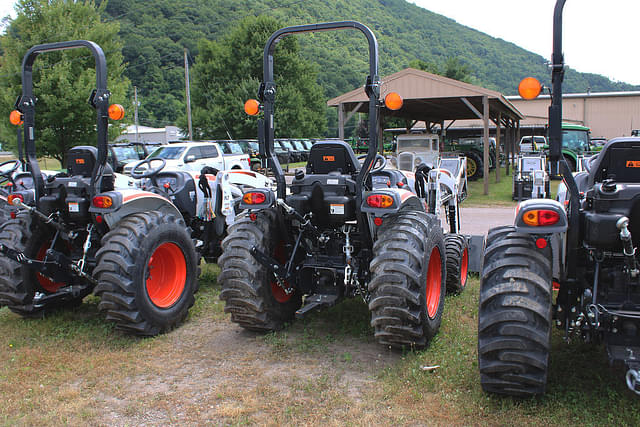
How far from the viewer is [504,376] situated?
135 inches

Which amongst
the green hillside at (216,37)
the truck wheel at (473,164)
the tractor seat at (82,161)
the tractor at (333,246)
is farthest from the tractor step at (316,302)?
the green hillside at (216,37)

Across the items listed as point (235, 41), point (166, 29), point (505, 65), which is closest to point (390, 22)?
point (505, 65)

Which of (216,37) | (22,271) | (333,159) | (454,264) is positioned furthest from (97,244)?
(216,37)

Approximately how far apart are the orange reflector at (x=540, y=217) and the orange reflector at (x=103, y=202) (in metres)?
3.78

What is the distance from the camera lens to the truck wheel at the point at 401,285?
14.1 feet

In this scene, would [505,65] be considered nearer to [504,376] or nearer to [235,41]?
[235,41]

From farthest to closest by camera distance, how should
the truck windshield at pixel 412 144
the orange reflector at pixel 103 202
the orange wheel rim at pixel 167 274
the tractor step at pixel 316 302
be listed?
the truck windshield at pixel 412 144, the orange wheel rim at pixel 167 274, the orange reflector at pixel 103 202, the tractor step at pixel 316 302

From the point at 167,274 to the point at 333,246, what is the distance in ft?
6.38

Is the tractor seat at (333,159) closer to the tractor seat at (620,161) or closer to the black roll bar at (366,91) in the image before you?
the black roll bar at (366,91)

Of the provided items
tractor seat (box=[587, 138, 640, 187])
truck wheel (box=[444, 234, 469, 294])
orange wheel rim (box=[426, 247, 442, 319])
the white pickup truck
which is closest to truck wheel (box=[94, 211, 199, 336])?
orange wheel rim (box=[426, 247, 442, 319])

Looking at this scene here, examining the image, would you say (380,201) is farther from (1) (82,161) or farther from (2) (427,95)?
(2) (427,95)

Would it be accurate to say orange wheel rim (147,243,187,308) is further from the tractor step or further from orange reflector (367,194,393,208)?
orange reflector (367,194,393,208)

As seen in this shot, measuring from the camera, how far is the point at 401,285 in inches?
168

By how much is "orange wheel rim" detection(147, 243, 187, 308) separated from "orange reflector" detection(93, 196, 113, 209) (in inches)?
28.3
